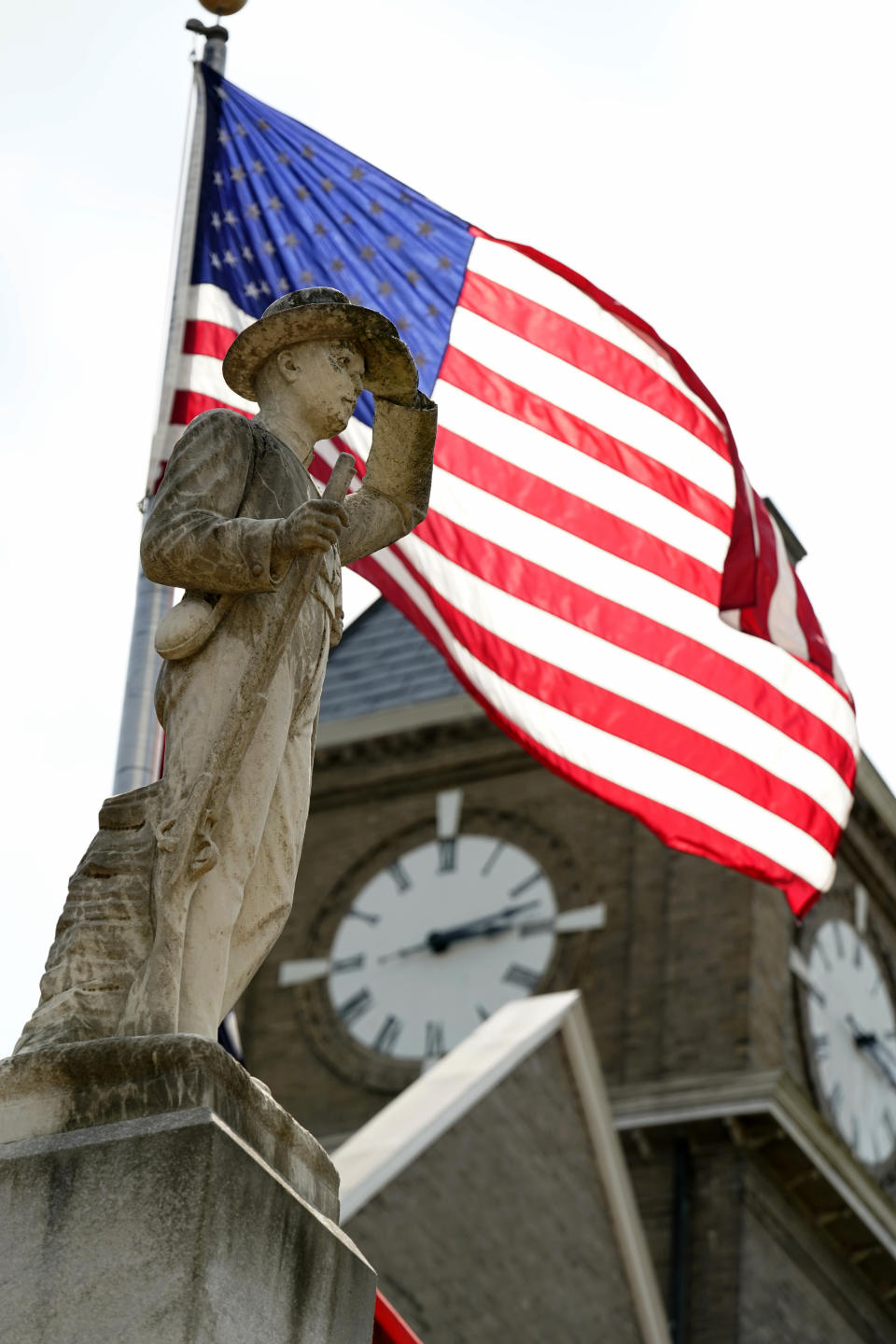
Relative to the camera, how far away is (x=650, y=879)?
28.0 m

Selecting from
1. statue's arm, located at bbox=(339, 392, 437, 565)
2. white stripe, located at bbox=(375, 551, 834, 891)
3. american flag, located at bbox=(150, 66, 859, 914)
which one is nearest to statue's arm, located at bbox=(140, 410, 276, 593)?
statue's arm, located at bbox=(339, 392, 437, 565)

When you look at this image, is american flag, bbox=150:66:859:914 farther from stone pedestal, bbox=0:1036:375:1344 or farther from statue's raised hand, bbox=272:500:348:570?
stone pedestal, bbox=0:1036:375:1344

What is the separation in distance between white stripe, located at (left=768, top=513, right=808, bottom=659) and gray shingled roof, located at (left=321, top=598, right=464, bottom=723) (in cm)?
1831

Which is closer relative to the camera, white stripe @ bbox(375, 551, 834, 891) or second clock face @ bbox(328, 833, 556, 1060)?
white stripe @ bbox(375, 551, 834, 891)

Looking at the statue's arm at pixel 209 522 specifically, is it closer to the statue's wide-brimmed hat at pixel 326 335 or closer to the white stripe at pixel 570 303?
the statue's wide-brimmed hat at pixel 326 335

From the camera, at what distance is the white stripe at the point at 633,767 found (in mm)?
11523

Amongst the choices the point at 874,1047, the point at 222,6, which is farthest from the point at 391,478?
the point at 874,1047

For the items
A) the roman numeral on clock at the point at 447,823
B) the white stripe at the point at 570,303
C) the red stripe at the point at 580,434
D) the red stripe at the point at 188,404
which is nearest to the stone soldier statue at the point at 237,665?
the red stripe at the point at 188,404

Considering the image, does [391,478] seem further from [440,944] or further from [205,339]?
[440,944]

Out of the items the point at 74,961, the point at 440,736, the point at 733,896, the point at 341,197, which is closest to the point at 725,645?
the point at 341,197

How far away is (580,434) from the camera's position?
12.0 meters

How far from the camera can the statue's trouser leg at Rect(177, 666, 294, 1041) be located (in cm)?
491

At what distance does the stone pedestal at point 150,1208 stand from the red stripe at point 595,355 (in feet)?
25.2

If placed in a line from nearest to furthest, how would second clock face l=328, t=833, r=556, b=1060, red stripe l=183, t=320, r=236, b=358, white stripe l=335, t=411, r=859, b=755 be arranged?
red stripe l=183, t=320, r=236, b=358, white stripe l=335, t=411, r=859, b=755, second clock face l=328, t=833, r=556, b=1060
